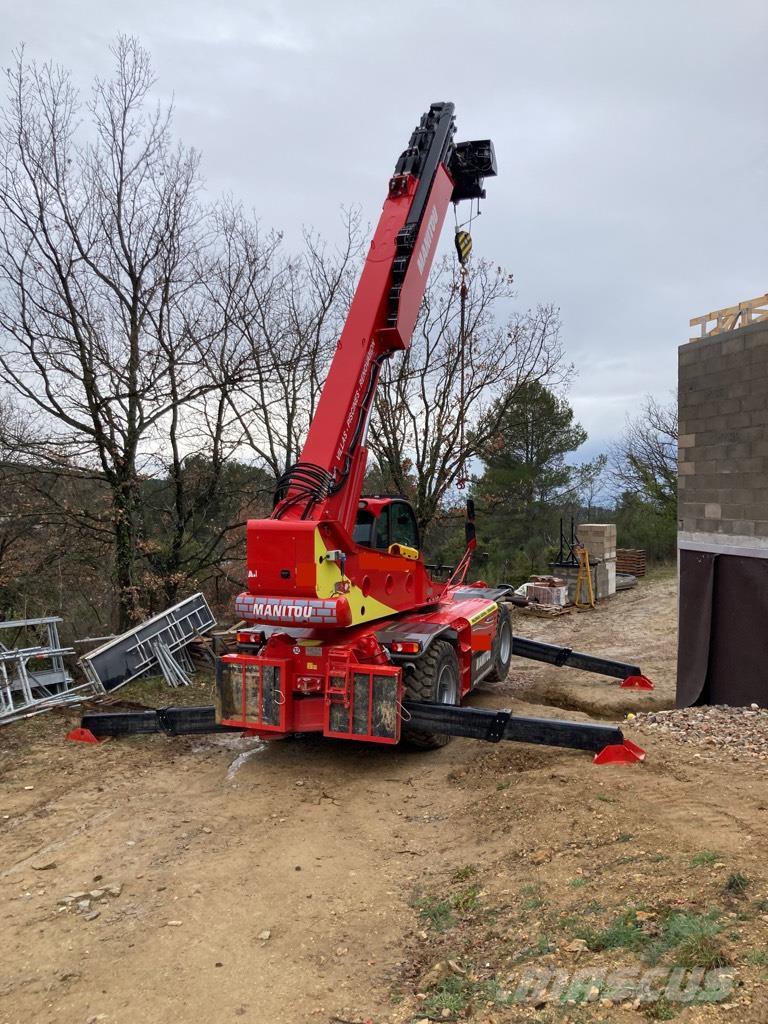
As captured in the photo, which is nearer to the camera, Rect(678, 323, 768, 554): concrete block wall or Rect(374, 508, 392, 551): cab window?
Rect(374, 508, 392, 551): cab window

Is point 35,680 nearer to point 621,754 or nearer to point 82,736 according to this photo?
point 82,736

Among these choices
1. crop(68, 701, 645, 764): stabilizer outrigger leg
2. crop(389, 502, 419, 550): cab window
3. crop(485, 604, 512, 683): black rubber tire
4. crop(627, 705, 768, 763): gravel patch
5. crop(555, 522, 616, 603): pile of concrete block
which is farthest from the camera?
crop(555, 522, 616, 603): pile of concrete block

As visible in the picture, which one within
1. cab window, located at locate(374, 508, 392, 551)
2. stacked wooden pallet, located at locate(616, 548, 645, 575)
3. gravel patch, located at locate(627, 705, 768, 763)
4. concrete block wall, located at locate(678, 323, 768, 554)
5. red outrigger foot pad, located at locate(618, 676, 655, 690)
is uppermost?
concrete block wall, located at locate(678, 323, 768, 554)

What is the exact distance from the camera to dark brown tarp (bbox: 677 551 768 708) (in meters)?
8.26

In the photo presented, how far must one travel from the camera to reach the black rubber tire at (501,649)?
34.6 ft

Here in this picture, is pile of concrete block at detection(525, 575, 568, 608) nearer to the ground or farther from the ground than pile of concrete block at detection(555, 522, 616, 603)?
nearer to the ground

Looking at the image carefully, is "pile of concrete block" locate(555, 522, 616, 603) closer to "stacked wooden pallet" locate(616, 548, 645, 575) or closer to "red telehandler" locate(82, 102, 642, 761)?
"stacked wooden pallet" locate(616, 548, 645, 575)

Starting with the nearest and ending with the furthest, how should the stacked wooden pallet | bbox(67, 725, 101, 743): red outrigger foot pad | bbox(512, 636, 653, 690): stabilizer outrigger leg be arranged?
bbox(67, 725, 101, 743): red outrigger foot pad, bbox(512, 636, 653, 690): stabilizer outrigger leg, the stacked wooden pallet

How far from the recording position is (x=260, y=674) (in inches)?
275

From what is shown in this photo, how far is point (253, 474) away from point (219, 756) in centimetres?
748

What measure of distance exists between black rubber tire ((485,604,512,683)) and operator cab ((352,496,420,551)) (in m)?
2.86

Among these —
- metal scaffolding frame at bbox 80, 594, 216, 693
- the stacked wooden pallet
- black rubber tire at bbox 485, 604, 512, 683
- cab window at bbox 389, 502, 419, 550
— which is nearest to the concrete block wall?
black rubber tire at bbox 485, 604, 512, 683

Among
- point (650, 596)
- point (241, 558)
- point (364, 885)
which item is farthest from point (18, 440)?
point (650, 596)

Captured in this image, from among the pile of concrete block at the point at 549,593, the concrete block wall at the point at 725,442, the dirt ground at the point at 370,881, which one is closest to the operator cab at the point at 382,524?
the dirt ground at the point at 370,881
